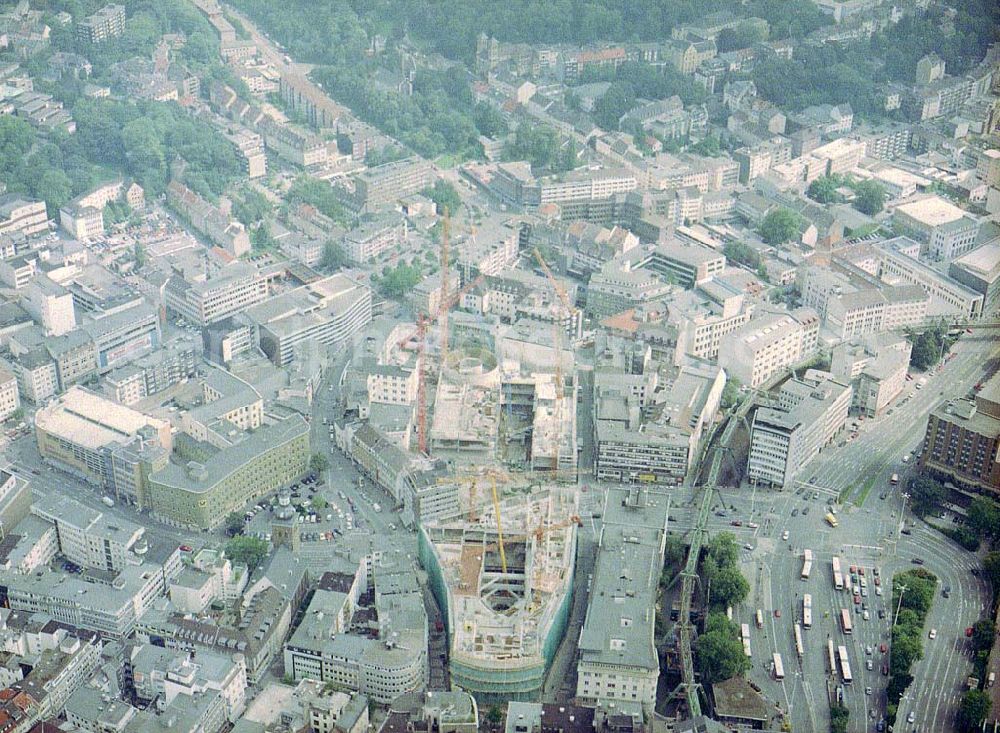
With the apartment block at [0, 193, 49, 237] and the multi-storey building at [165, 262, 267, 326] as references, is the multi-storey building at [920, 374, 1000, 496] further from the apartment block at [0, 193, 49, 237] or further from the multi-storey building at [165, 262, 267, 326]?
the apartment block at [0, 193, 49, 237]

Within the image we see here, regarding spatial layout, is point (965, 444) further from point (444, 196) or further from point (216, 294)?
point (444, 196)

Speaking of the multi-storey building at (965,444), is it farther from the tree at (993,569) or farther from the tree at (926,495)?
the tree at (993,569)

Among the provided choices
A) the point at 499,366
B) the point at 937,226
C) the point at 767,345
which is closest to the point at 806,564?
the point at 767,345

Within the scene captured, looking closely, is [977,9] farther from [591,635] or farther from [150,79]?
[591,635]

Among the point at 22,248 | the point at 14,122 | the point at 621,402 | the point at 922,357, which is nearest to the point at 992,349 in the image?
the point at 922,357

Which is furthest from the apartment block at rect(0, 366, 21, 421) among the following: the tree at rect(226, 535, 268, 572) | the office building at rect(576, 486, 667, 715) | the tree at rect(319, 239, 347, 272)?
the office building at rect(576, 486, 667, 715)
